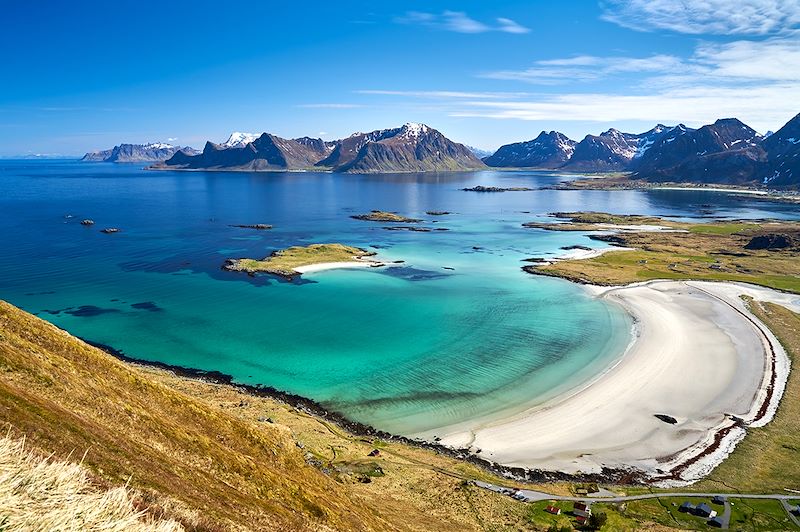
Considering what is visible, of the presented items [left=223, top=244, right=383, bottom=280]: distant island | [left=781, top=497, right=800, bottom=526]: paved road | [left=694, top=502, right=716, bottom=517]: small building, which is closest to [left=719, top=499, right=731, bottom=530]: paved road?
[left=694, top=502, right=716, bottom=517]: small building

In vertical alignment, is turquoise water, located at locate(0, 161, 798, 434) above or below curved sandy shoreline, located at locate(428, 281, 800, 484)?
above

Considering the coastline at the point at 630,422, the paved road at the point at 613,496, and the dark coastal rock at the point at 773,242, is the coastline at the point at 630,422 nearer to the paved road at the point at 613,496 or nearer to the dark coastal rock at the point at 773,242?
the paved road at the point at 613,496

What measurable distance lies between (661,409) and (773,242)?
418 ft

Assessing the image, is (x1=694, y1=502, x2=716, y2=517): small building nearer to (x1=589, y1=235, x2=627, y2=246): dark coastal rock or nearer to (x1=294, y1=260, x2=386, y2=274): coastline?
(x1=294, y1=260, x2=386, y2=274): coastline

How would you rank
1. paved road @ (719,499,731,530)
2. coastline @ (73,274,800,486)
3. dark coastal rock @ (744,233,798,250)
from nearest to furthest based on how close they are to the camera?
1. paved road @ (719,499,731,530)
2. coastline @ (73,274,800,486)
3. dark coastal rock @ (744,233,798,250)

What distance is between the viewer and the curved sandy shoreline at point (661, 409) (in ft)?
156

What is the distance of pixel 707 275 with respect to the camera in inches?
4626

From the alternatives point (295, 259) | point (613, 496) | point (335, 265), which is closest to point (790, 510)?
point (613, 496)

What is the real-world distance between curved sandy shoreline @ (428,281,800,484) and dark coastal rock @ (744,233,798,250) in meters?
80.1

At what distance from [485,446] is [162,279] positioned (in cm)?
8614

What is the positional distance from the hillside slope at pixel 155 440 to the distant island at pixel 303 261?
7883 cm

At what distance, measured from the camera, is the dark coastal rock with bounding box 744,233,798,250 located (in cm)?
14656

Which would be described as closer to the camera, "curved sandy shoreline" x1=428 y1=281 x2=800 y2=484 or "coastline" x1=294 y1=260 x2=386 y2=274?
"curved sandy shoreline" x1=428 y1=281 x2=800 y2=484

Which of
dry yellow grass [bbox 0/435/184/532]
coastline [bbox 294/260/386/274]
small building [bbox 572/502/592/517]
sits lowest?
small building [bbox 572/502/592/517]
